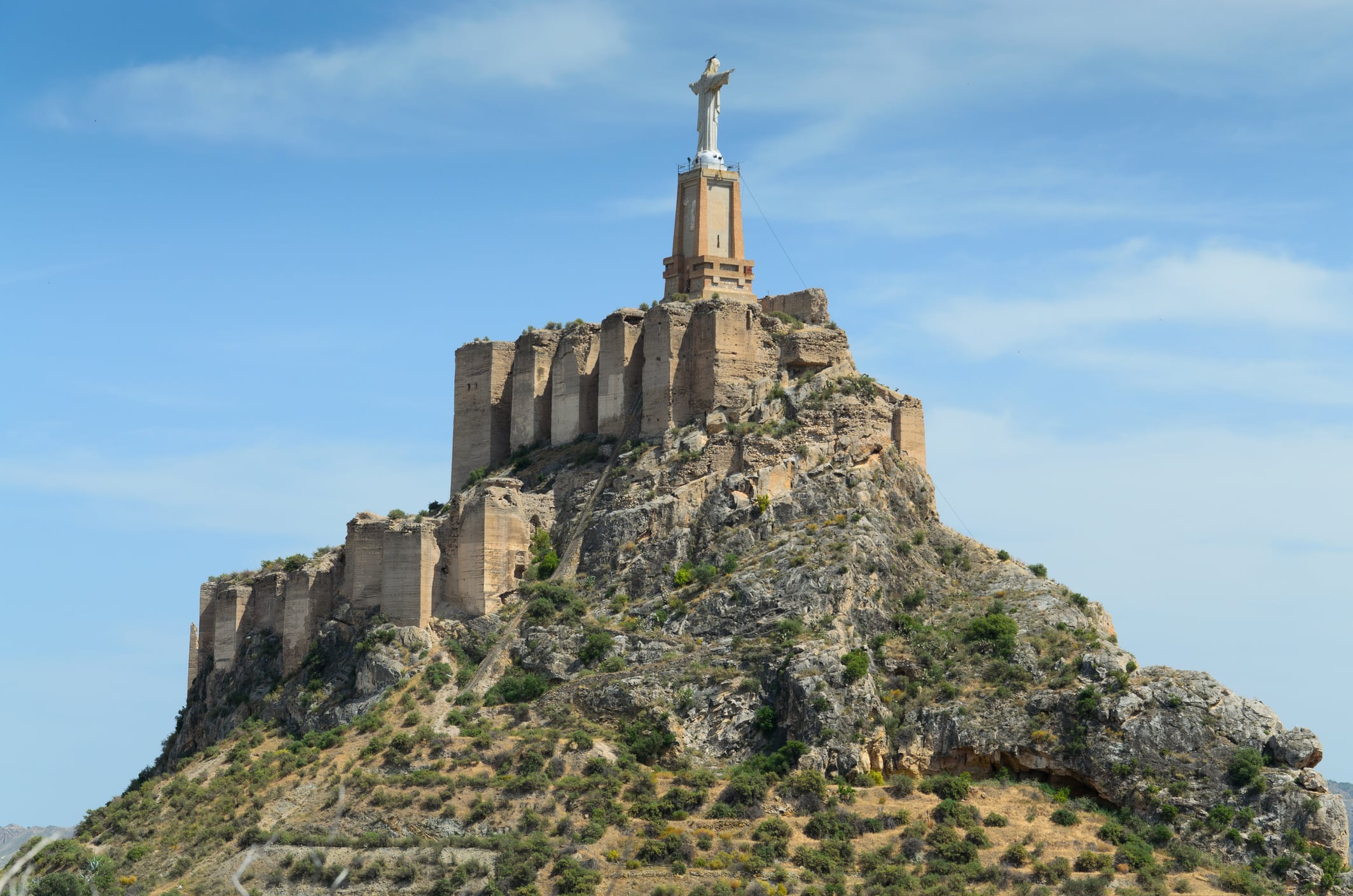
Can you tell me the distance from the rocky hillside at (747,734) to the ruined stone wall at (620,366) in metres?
1.57

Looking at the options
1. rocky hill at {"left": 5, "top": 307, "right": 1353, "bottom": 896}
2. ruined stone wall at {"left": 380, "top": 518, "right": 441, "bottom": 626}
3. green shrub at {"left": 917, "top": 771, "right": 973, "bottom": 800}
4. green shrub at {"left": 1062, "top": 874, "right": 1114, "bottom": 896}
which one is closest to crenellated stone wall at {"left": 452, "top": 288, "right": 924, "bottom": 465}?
rocky hill at {"left": 5, "top": 307, "right": 1353, "bottom": 896}

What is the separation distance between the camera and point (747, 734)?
63.0m

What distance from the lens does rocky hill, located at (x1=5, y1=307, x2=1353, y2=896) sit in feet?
191

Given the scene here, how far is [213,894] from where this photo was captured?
60.3m

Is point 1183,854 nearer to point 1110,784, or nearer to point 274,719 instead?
point 1110,784

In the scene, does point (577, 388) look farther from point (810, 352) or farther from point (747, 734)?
point (747, 734)

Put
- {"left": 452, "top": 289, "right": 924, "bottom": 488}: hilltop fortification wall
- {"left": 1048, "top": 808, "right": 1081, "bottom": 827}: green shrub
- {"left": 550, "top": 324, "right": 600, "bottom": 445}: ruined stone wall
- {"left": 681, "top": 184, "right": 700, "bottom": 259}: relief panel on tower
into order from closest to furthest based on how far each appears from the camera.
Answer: {"left": 1048, "top": 808, "right": 1081, "bottom": 827}: green shrub → {"left": 452, "top": 289, "right": 924, "bottom": 488}: hilltop fortification wall → {"left": 550, "top": 324, "right": 600, "bottom": 445}: ruined stone wall → {"left": 681, "top": 184, "right": 700, "bottom": 259}: relief panel on tower

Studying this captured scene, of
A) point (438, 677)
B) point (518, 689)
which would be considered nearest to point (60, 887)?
point (438, 677)

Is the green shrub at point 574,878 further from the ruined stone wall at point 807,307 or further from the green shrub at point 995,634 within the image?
the ruined stone wall at point 807,307

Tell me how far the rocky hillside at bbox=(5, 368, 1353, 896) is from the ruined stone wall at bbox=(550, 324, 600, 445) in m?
2.17

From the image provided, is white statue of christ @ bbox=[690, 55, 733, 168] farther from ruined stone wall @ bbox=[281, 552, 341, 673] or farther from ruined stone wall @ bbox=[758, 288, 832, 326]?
ruined stone wall @ bbox=[281, 552, 341, 673]

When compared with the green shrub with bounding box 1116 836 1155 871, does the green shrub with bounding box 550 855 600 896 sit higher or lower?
lower

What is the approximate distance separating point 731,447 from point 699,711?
12100 mm

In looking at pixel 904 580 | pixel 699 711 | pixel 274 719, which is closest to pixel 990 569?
pixel 904 580
